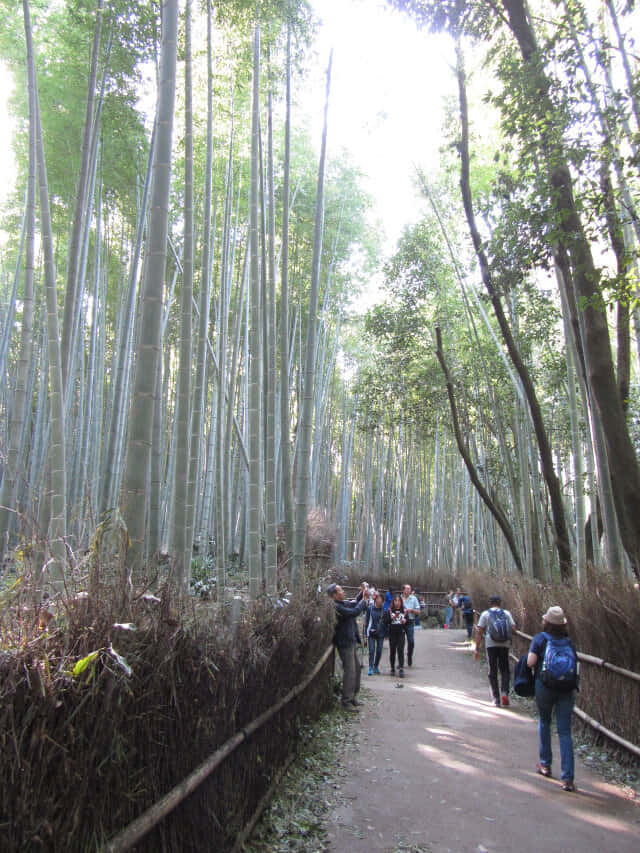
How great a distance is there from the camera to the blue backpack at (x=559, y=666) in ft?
11.8

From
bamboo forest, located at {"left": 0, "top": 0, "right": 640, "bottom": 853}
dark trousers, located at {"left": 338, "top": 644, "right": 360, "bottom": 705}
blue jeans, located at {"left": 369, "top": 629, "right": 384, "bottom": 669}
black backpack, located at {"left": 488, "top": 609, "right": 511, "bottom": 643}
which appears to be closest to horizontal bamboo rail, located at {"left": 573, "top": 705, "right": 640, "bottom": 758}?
bamboo forest, located at {"left": 0, "top": 0, "right": 640, "bottom": 853}

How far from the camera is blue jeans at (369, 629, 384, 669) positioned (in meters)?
8.51

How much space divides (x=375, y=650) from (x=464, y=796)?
5459 millimetres

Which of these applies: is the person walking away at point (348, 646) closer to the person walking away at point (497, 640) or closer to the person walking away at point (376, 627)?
the person walking away at point (497, 640)

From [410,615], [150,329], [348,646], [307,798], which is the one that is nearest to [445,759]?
[307,798]

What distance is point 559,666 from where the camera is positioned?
11.9ft

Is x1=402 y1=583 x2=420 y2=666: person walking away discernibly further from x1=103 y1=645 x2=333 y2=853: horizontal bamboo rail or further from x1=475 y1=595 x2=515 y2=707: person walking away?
x1=103 y1=645 x2=333 y2=853: horizontal bamboo rail

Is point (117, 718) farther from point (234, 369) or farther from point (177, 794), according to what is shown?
point (234, 369)

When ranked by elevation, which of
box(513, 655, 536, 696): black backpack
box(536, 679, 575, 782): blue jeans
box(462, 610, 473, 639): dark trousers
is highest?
box(513, 655, 536, 696): black backpack

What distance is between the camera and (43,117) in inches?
299

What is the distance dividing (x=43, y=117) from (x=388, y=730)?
7.73 m

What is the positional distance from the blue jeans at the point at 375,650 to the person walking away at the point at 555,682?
476 centimetres

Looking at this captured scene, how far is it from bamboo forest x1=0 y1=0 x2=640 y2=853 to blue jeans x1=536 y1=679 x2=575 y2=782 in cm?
17

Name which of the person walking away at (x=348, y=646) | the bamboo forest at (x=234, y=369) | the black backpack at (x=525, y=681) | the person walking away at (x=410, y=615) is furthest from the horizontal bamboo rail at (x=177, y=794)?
the person walking away at (x=410, y=615)
